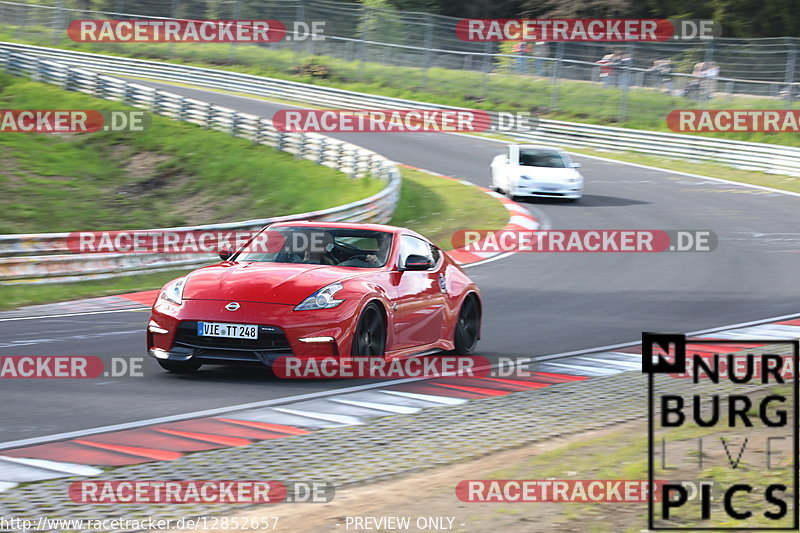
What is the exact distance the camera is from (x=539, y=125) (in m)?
39.2

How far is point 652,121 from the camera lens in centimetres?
3956

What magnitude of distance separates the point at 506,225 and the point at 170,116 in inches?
590

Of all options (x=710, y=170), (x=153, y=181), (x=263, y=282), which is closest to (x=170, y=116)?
(x=153, y=181)

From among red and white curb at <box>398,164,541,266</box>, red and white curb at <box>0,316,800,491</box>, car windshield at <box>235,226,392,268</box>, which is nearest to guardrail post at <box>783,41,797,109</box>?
red and white curb at <box>398,164,541,266</box>

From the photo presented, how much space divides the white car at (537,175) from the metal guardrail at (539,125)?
27.5 feet

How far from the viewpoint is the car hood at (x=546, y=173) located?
89.4 ft

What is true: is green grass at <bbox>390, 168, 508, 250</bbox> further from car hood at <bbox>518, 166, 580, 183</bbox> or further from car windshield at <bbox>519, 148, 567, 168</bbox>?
car windshield at <bbox>519, 148, 567, 168</bbox>

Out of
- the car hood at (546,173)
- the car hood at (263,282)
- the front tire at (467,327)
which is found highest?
the car hood at (263,282)

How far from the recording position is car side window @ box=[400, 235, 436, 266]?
10.2 m

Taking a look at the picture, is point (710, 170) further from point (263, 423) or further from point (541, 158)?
point (263, 423)

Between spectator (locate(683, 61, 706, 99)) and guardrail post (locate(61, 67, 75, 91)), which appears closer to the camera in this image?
spectator (locate(683, 61, 706, 99))

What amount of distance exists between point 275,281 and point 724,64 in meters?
30.1

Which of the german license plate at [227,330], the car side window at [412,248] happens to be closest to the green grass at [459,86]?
the car side window at [412,248]

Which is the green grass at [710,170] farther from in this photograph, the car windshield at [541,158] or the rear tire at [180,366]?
the rear tire at [180,366]
